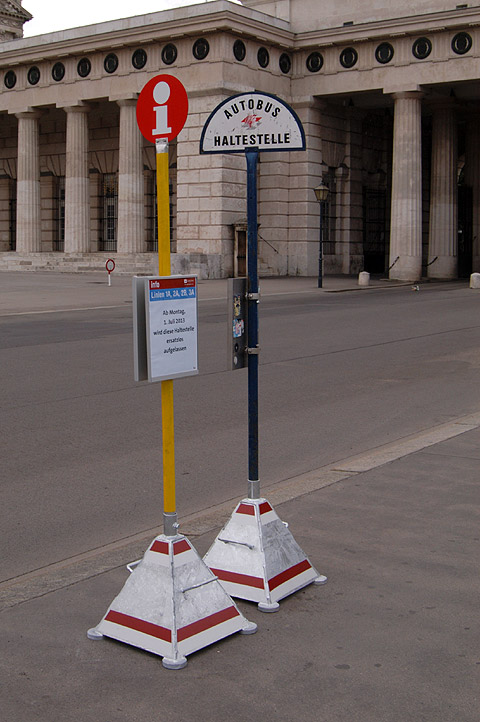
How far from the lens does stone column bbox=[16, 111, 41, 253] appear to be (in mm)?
49312

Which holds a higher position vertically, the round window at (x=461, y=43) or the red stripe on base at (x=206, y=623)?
the round window at (x=461, y=43)

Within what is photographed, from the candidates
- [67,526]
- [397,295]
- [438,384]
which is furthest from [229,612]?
[397,295]

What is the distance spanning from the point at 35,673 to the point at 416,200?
40.0 meters

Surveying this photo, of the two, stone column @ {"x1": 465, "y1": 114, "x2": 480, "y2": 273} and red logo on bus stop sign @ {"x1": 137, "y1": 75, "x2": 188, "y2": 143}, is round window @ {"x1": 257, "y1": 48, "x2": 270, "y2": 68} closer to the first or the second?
stone column @ {"x1": 465, "y1": 114, "x2": 480, "y2": 273}

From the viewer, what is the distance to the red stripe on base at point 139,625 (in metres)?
4.20

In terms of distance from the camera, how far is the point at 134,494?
6949 mm

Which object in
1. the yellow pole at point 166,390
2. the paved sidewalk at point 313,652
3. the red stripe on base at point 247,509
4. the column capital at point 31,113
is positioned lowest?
the paved sidewalk at point 313,652

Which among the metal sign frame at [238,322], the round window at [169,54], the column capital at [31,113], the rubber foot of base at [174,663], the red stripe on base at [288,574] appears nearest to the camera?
the rubber foot of base at [174,663]

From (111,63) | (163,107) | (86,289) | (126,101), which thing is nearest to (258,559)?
(163,107)

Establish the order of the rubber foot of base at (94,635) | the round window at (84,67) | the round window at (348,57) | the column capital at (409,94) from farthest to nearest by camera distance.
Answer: the round window at (84,67)
the round window at (348,57)
the column capital at (409,94)
the rubber foot of base at (94,635)

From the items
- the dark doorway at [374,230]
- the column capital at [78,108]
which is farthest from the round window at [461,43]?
the column capital at [78,108]

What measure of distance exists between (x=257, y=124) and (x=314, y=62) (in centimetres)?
4011

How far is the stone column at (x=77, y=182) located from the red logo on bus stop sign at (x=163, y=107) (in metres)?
43.1

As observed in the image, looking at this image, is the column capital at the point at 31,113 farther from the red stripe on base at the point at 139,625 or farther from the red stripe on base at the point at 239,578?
the red stripe on base at the point at 139,625
